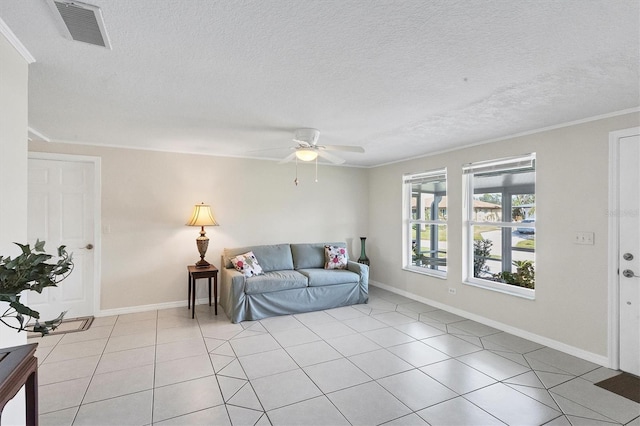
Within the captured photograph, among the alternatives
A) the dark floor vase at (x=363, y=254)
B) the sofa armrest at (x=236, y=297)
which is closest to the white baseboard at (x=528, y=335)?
the dark floor vase at (x=363, y=254)

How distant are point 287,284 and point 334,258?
1078 mm

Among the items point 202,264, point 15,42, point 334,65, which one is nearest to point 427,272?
point 202,264

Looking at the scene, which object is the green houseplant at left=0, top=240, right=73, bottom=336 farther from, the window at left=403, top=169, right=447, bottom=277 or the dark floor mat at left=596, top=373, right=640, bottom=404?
the window at left=403, top=169, right=447, bottom=277

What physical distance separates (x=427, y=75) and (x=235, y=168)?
3.54m

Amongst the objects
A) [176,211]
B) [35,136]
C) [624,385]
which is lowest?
[624,385]

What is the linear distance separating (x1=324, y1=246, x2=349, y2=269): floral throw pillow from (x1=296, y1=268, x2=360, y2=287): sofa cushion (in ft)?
0.56

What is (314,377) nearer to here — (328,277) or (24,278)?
(328,277)

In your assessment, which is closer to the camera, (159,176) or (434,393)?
(434,393)

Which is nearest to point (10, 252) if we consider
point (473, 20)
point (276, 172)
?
point (473, 20)

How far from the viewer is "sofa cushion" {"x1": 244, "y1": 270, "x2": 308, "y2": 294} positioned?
4.07 metres

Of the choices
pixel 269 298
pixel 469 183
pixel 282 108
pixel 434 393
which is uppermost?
pixel 282 108

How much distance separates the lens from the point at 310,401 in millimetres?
2334

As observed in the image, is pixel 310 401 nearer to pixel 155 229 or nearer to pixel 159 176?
pixel 155 229

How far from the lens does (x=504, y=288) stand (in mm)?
3861
